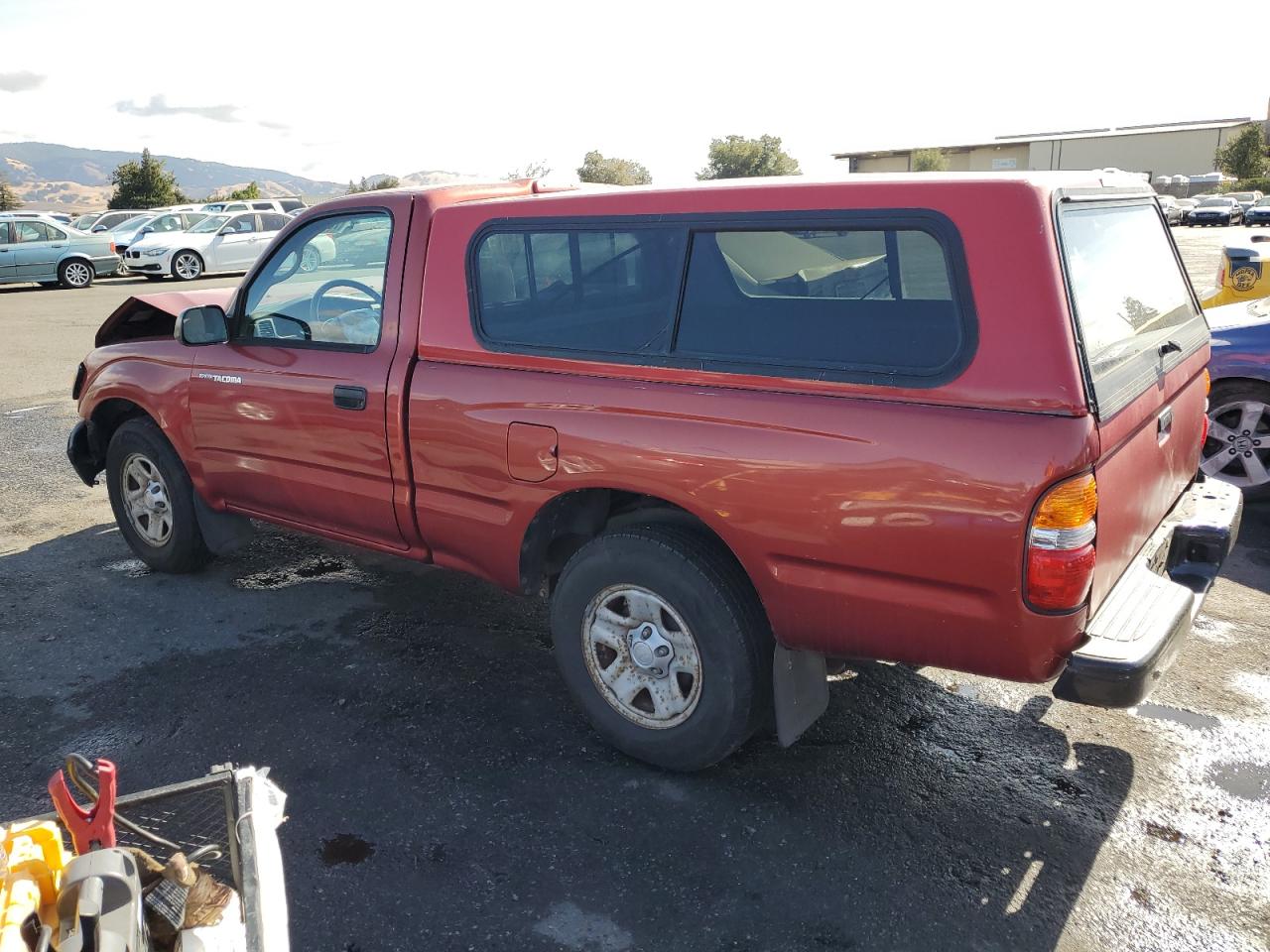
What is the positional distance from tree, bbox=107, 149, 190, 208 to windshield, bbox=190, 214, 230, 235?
73.8 ft

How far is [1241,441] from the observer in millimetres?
5852

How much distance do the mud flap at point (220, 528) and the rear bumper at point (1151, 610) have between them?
3.91 metres

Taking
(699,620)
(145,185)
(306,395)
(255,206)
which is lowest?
(699,620)

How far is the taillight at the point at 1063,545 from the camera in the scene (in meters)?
2.62

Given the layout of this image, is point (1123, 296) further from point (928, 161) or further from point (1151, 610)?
point (928, 161)

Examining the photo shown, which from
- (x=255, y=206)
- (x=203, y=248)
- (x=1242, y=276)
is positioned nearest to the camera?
(x=1242, y=276)

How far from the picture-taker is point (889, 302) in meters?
2.95

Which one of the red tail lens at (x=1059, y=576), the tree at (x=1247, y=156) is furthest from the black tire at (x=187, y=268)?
the tree at (x=1247, y=156)

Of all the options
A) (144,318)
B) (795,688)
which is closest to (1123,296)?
(795,688)

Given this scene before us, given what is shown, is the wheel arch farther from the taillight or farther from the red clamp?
the red clamp

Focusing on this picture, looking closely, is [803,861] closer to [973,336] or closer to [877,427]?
[877,427]

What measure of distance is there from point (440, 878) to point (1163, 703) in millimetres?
2762

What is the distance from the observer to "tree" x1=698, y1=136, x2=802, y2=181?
75688 mm

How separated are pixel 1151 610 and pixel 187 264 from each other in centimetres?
2351
